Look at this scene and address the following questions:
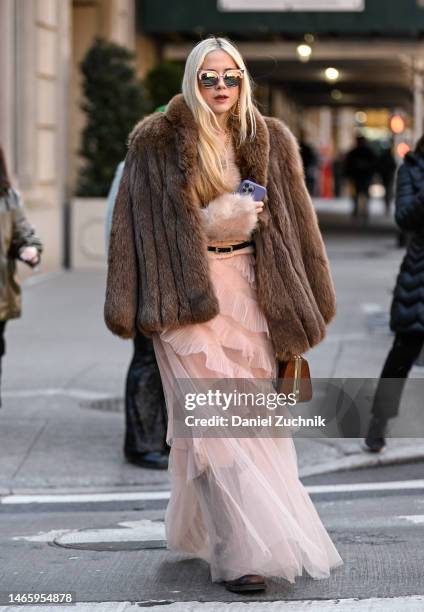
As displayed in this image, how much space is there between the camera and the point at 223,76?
16.7 ft

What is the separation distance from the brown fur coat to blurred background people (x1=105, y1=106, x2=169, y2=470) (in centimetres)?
257

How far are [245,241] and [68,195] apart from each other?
15458mm

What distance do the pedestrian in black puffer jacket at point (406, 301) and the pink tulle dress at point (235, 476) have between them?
257 centimetres

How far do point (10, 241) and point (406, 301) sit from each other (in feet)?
8.28

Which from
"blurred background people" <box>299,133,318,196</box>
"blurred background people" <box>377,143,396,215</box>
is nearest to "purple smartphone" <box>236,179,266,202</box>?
"blurred background people" <box>299,133,318,196</box>

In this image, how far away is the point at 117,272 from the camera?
17.1 ft

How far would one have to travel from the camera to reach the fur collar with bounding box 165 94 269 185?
203 inches

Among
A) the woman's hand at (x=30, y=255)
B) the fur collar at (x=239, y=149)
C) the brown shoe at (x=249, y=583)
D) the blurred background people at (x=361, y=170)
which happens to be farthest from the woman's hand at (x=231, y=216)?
the blurred background people at (x=361, y=170)

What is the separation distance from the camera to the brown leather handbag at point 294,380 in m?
5.22

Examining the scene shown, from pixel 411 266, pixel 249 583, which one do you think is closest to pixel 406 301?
pixel 411 266

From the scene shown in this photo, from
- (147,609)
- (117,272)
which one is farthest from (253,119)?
(147,609)

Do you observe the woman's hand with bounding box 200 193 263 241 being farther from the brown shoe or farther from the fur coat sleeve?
the brown shoe

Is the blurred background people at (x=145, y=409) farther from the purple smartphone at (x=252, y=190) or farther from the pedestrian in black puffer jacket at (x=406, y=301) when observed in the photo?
the purple smartphone at (x=252, y=190)

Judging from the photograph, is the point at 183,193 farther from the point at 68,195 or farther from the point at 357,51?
the point at 357,51
